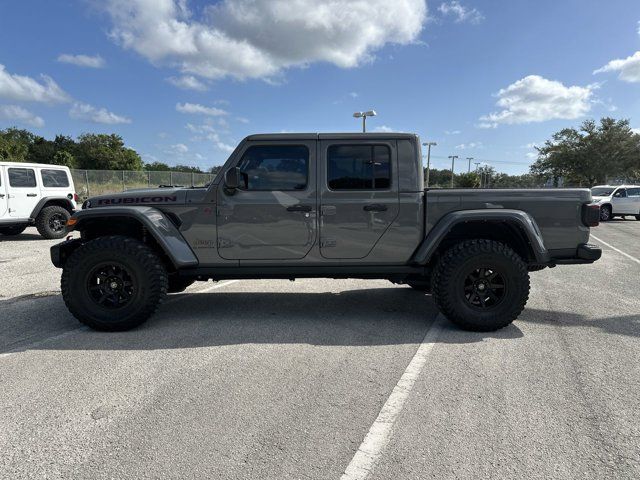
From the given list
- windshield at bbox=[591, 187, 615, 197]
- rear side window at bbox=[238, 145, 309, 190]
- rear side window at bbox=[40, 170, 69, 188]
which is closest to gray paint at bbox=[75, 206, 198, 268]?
rear side window at bbox=[238, 145, 309, 190]

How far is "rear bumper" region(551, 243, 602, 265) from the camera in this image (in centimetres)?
447

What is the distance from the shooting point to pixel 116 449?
2439 millimetres

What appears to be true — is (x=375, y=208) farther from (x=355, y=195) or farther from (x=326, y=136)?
(x=326, y=136)

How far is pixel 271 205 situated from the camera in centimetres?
445

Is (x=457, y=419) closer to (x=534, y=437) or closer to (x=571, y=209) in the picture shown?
(x=534, y=437)

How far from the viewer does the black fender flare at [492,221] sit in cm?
433

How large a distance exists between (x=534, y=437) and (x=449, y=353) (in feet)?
4.30

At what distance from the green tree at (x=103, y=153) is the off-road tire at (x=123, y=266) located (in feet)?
188

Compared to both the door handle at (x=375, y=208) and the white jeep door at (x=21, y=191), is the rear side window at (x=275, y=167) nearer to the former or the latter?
the door handle at (x=375, y=208)

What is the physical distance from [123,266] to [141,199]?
0.71 meters

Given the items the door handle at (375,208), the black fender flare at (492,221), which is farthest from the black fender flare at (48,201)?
the black fender flare at (492,221)

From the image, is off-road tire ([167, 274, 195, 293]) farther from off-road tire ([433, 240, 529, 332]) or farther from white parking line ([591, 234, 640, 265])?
white parking line ([591, 234, 640, 265])

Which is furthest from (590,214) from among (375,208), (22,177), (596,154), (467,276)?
(596,154)

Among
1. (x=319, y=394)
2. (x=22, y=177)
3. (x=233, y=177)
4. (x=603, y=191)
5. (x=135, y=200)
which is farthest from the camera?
(x=603, y=191)
